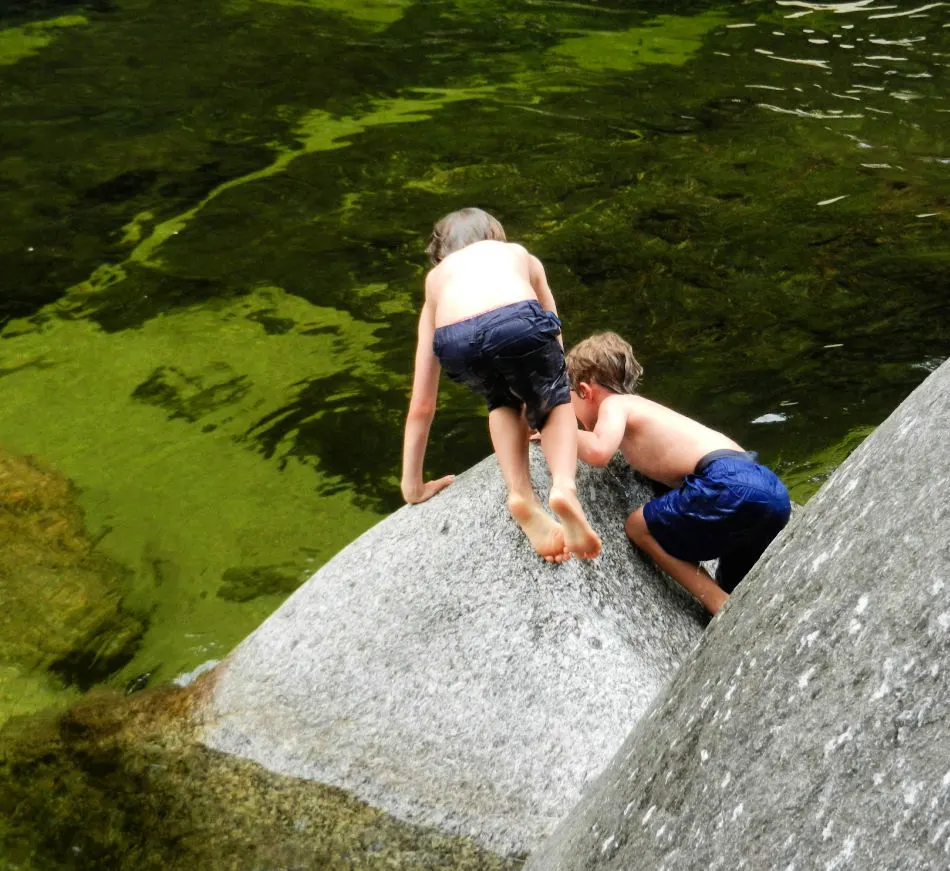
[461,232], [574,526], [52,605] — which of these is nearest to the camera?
[574,526]

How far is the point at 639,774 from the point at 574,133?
26.2 feet

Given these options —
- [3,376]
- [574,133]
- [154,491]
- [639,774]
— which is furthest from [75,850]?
[574,133]

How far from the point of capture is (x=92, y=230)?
8.18m

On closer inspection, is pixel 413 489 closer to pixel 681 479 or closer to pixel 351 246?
pixel 681 479

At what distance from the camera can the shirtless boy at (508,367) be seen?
144 inches

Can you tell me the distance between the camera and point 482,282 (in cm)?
402

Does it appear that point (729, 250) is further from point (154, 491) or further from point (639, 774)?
point (639, 774)

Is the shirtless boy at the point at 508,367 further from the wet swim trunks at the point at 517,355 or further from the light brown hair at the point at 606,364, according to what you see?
the light brown hair at the point at 606,364

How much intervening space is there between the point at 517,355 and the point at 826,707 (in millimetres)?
2148

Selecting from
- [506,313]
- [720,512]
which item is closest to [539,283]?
[506,313]

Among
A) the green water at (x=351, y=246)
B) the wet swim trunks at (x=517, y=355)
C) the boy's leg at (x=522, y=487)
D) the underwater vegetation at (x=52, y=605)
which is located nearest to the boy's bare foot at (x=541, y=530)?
the boy's leg at (x=522, y=487)

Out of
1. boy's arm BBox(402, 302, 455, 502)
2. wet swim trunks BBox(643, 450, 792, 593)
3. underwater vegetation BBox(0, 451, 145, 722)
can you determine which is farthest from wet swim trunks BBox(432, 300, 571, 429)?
underwater vegetation BBox(0, 451, 145, 722)

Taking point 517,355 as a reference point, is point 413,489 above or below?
below

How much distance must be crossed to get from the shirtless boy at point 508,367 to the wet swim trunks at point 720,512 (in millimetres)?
371
